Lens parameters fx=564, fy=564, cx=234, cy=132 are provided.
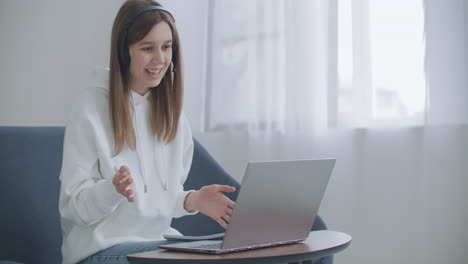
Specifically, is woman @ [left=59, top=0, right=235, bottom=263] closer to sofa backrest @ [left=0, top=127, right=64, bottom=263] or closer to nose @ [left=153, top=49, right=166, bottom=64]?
nose @ [left=153, top=49, right=166, bottom=64]

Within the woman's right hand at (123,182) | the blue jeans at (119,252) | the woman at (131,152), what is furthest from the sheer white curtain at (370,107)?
the woman's right hand at (123,182)

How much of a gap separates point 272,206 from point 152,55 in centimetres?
54

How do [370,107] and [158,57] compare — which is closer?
[158,57]

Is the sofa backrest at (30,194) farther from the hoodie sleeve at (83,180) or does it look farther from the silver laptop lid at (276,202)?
the silver laptop lid at (276,202)

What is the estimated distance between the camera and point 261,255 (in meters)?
0.92

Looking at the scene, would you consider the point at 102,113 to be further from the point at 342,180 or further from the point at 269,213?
the point at 342,180

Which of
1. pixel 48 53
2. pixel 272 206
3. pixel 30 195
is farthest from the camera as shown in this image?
pixel 48 53

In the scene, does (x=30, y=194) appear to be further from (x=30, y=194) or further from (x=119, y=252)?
(x=119, y=252)

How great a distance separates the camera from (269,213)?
1.03 meters

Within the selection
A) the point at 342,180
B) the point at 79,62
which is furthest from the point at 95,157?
the point at 79,62

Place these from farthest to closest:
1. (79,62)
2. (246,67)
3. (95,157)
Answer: (79,62) < (246,67) < (95,157)

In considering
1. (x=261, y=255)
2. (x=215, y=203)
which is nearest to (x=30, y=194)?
(x=215, y=203)

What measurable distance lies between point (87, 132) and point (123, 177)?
0.34 meters

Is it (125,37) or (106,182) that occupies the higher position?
(125,37)
